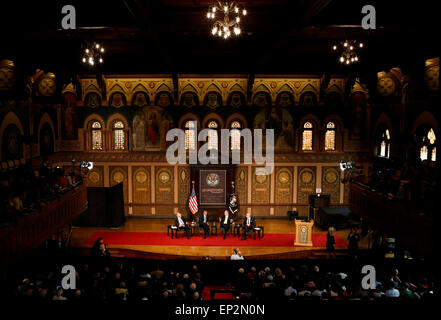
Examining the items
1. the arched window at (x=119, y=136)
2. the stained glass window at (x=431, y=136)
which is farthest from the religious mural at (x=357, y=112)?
the arched window at (x=119, y=136)

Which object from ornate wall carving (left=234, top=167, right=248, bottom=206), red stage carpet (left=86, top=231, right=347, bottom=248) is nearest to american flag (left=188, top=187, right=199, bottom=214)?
red stage carpet (left=86, top=231, right=347, bottom=248)

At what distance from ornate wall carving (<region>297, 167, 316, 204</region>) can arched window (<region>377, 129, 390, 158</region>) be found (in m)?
3.34

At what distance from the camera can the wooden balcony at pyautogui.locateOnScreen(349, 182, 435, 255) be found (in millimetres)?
9727

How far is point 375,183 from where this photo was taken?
43.7 feet

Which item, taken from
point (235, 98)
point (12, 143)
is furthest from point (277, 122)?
point (12, 143)

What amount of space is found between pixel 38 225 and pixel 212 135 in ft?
33.7

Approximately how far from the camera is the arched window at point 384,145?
17844 millimetres

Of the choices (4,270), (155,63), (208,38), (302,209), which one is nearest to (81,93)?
(155,63)

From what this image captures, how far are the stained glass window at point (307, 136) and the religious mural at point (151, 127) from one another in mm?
6947

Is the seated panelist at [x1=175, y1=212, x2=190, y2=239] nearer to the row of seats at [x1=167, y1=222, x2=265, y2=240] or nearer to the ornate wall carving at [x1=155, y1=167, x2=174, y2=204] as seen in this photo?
the row of seats at [x1=167, y1=222, x2=265, y2=240]

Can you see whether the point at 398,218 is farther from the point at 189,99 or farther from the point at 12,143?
the point at 12,143

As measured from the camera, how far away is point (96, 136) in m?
19.8

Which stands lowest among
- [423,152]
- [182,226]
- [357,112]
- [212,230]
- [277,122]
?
[212,230]

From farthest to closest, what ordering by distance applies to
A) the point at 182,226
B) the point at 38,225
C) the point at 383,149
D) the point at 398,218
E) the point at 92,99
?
the point at 92,99
the point at 383,149
the point at 182,226
the point at 38,225
the point at 398,218
